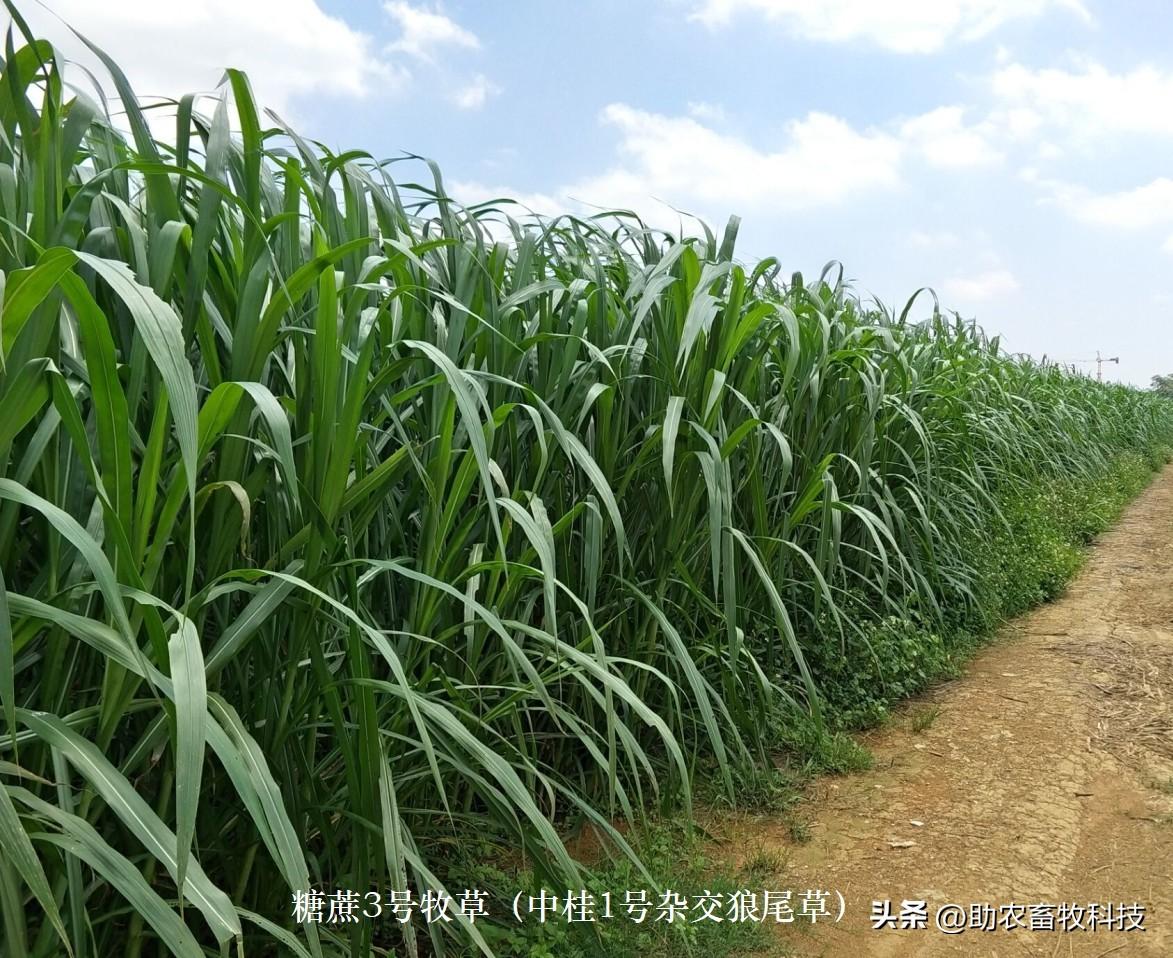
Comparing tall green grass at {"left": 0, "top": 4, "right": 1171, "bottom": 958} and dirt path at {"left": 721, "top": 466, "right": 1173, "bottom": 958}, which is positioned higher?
tall green grass at {"left": 0, "top": 4, "right": 1171, "bottom": 958}

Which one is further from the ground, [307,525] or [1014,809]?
[307,525]

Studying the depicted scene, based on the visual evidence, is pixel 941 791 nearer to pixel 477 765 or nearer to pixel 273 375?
pixel 477 765

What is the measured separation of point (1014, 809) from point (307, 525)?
1.62 metres

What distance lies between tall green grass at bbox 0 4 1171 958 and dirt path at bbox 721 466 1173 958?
0.28m

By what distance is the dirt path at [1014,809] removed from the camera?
5.02 feet

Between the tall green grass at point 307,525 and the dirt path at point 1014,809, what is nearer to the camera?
the tall green grass at point 307,525

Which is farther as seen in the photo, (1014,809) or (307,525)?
(1014,809)

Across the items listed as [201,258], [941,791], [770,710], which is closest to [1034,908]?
[941,791]

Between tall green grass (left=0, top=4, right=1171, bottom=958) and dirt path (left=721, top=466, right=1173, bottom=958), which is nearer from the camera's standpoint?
tall green grass (left=0, top=4, right=1171, bottom=958)

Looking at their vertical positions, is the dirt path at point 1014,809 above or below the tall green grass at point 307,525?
below

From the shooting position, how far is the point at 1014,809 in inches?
75.7

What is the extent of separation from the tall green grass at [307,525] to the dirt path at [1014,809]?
0.91ft

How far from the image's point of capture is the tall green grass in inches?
31.4

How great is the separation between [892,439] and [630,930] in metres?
1.78
